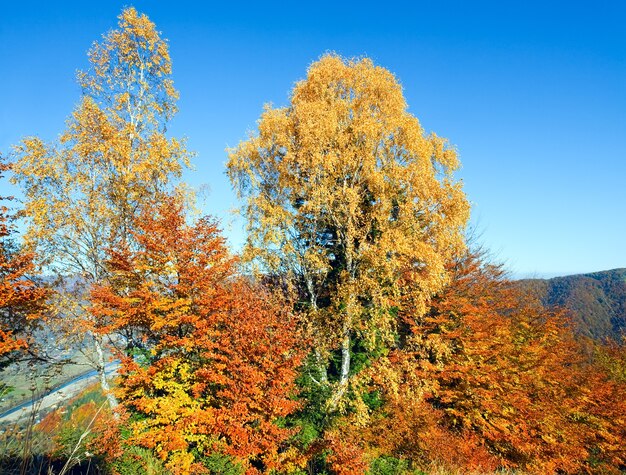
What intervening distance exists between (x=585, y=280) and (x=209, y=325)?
159 metres

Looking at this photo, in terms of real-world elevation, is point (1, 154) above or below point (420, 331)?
above

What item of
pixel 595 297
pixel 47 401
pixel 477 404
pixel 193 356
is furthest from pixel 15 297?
pixel 595 297

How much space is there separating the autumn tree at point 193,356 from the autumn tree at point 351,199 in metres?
3.37

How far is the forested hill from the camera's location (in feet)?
363

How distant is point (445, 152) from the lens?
672 inches

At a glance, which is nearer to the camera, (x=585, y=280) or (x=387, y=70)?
(x=387, y=70)

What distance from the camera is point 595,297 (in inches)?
5002

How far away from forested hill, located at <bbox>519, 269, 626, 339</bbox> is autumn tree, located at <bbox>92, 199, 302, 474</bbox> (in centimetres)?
11373

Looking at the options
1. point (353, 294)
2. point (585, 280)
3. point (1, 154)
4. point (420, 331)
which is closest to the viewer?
point (1, 154)

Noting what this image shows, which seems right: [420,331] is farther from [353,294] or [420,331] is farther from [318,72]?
[318,72]

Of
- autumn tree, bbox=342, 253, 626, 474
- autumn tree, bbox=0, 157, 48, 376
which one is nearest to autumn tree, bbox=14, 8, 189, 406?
autumn tree, bbox=0, 157, 48, 376

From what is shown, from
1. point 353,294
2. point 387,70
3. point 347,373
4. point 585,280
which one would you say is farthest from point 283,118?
point 585,280

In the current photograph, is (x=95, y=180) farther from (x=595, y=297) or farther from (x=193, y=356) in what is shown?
(x=595, y=297)

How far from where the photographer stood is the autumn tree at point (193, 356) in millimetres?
11734
